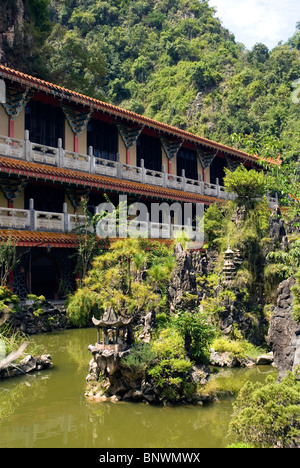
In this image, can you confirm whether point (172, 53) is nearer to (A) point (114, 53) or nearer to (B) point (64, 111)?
(A) point (114, 53)

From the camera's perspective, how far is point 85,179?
20453mm

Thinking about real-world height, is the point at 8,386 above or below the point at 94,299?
below

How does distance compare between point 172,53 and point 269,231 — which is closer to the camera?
point 269,231

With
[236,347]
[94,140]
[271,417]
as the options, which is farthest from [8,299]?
[94,140]

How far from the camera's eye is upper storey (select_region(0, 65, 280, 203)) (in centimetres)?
1912

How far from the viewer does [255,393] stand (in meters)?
7.91

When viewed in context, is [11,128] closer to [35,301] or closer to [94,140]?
[94,140]

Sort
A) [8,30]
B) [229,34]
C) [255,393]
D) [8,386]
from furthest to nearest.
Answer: [229,34]
[8,30]
[8,386]
[255,393]

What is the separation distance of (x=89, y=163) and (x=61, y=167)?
168 cm

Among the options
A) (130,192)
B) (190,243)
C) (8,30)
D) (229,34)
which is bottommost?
(190,243)

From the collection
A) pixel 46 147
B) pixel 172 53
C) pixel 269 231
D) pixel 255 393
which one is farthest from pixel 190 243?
pixel 172 53

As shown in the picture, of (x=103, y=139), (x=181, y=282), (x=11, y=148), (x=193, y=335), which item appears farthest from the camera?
(x=103, y=139)

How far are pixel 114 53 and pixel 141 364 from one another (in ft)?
193

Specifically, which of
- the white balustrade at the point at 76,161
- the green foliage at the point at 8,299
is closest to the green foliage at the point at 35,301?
the green foliage at the point at 8,299
